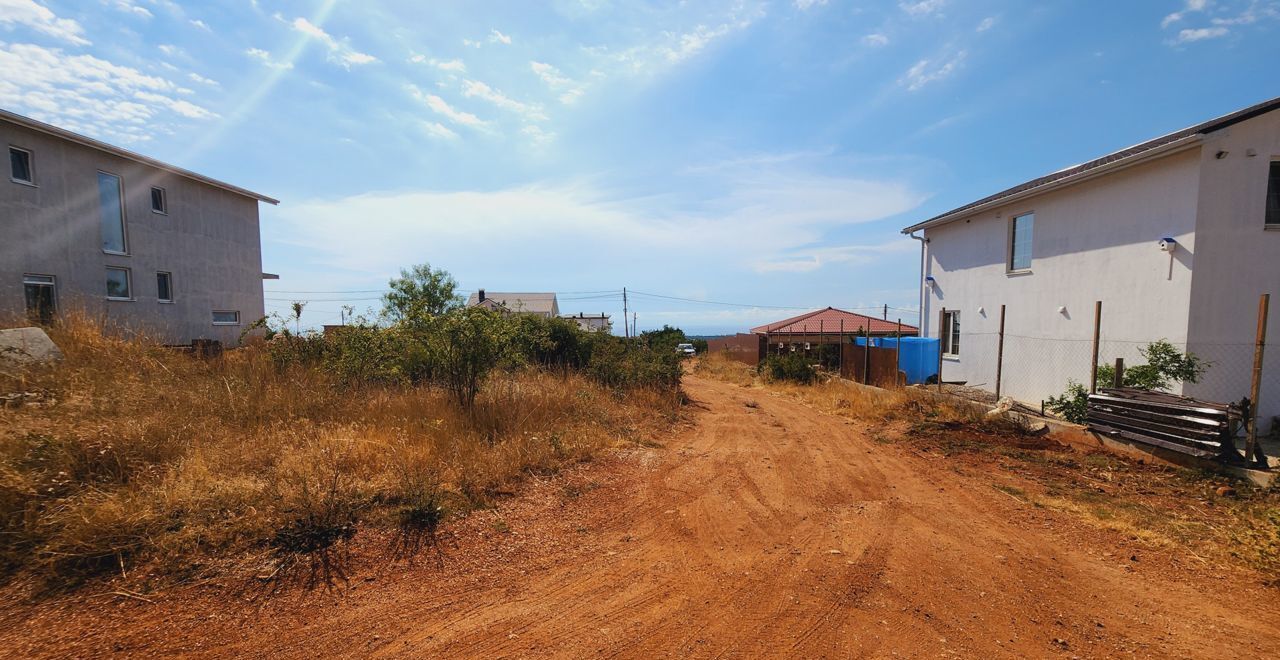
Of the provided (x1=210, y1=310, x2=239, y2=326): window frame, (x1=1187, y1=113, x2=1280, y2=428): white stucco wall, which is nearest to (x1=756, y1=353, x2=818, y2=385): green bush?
(x1=1187, y1=113, x2=1280, y2=428): white stucco wall

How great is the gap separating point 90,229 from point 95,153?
2415mm

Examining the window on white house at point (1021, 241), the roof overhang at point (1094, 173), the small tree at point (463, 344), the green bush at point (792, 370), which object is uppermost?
the roof overhang at point (1094, 173)

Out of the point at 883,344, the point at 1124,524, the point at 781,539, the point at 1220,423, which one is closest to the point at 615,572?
the point at 781,539

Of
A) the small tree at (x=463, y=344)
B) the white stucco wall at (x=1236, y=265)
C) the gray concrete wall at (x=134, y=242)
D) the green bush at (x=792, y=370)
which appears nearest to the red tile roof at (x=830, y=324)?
the green bush at (x=792, y=370)

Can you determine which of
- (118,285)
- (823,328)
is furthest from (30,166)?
(823,328)

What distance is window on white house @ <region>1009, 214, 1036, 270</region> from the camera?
11258 mm

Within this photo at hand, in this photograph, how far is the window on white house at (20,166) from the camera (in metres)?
12.7

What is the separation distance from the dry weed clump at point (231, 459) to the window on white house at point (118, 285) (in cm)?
1143

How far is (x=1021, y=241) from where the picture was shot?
11625 mm

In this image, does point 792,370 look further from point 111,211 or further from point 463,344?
point 111,211

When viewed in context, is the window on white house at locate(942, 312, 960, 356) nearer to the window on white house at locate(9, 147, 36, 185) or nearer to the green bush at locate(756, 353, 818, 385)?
the green bush at locate(756, 353, 818, 385)

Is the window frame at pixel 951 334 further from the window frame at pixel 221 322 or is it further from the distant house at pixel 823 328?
the window frame at pixel 221 322

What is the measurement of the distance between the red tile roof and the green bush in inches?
378

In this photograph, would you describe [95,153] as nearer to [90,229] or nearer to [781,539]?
[90,229]
